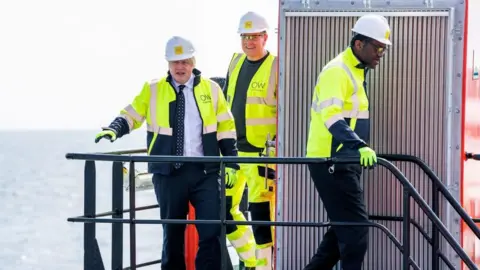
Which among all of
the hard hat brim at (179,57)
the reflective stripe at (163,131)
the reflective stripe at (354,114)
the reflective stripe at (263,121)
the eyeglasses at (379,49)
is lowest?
the reflective stripe at (163,131)

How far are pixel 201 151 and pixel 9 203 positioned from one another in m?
79.2

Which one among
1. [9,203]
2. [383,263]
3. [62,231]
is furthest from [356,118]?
[9,203]

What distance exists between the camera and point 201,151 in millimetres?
7930

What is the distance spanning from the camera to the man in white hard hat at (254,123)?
29.5ft

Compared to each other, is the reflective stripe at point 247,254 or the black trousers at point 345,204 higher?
the black trousers at point 345,204

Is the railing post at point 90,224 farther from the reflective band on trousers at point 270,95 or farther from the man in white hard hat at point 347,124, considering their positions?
the reflective band on trousers at point 270,95

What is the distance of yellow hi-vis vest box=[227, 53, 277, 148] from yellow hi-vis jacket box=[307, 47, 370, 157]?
146 centimetres

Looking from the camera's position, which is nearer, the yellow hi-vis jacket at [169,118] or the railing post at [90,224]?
the railing post at [90,224]

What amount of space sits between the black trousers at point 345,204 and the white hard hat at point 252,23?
6.39 feet

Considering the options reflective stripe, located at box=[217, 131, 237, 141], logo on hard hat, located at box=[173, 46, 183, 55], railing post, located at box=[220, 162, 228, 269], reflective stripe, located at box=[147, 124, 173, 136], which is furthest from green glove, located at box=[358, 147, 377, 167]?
logo on hard hat, located at box=[173, 46, 183, 55]

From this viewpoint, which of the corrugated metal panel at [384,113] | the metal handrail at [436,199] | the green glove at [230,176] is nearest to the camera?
the metal handrail at [436,199]

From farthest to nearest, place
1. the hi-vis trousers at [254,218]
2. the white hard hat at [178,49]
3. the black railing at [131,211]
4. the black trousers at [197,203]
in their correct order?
1. the hi-vis trousers at [254,218]
2. the white hard hat at [178,49]
3. the black trousers at [197,203]
4. the black railing at [131,211]

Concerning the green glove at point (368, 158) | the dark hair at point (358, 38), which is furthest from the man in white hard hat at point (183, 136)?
the green glove at point (368, 158)

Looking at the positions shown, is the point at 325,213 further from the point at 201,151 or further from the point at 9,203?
the point at 9,203
